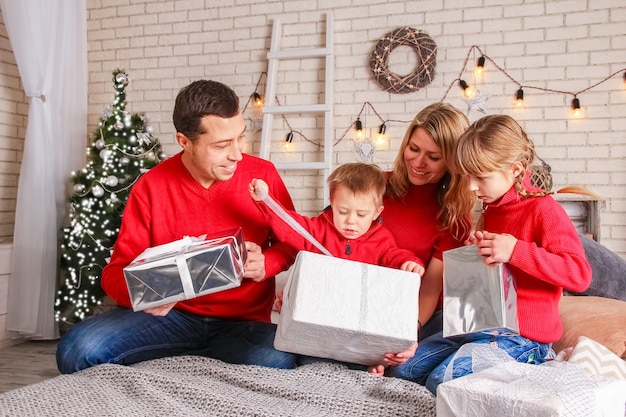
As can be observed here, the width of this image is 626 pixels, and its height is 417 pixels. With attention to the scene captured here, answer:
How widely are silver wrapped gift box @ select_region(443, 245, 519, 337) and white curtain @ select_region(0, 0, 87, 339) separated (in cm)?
306

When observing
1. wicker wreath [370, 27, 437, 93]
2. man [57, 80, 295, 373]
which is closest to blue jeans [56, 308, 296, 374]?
man [57, 80, 295, 373]

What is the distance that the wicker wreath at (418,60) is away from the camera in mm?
3797

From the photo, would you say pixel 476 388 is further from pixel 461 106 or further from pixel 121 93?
pixel 121 93

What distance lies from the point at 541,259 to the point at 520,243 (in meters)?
0.08

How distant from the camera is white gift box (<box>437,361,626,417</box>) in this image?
1182mm

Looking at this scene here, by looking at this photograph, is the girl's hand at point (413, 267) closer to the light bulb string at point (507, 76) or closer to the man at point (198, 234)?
the man at point (198, 234)

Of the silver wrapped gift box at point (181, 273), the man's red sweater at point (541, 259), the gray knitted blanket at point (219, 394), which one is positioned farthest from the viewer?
the man's red sweater at point (541, 259)

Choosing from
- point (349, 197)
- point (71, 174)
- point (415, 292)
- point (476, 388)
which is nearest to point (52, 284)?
point (71, 174)

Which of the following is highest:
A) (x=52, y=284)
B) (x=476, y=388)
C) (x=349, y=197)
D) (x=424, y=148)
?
(x=424, y=148)

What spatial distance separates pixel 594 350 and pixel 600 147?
210cm

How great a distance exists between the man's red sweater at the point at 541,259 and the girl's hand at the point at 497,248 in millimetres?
33

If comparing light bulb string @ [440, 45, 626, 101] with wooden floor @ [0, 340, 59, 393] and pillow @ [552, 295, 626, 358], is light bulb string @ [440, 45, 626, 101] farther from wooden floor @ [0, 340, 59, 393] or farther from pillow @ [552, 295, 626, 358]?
wooden floor @ [0, 340, 59, 393]

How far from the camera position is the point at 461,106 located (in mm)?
3764

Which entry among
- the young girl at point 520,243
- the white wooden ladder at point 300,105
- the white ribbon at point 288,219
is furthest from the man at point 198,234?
the white wooden ladder at point 300,105
